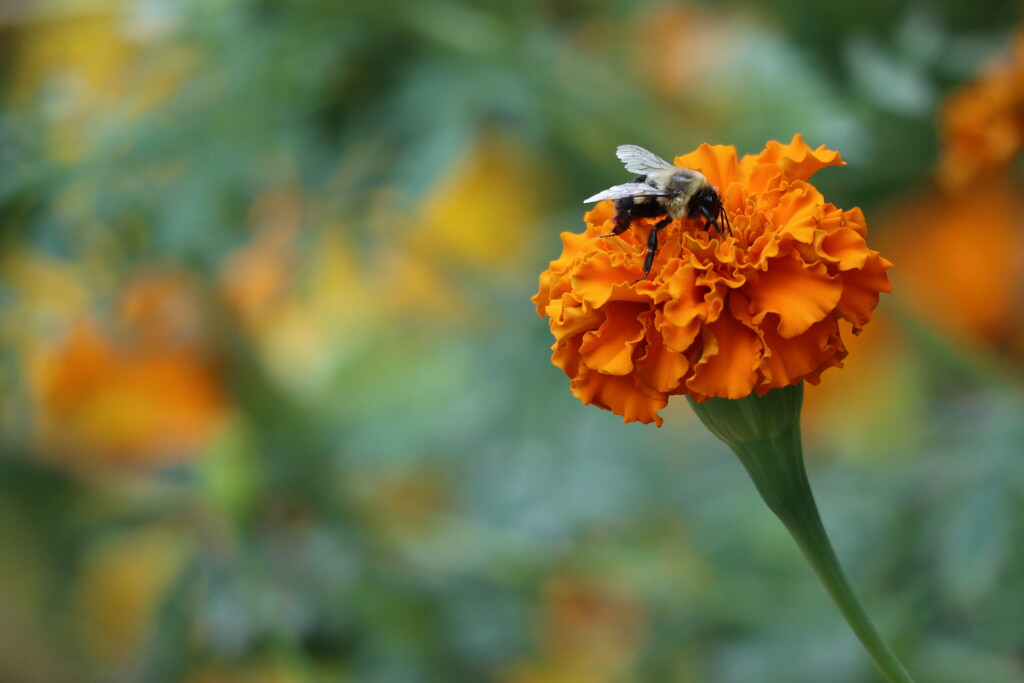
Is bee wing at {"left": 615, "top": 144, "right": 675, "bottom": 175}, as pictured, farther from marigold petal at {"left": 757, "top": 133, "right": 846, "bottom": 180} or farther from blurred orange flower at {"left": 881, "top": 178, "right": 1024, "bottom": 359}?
blurred orange flower at {"left": 881, "top": 178, "right": 1024, "bottom": 359}

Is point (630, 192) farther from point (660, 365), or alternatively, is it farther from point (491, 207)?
point (491, 207)

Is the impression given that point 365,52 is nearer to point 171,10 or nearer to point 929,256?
point 171,10

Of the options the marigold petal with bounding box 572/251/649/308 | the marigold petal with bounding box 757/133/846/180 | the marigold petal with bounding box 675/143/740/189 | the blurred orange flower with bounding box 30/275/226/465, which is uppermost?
the blurred orange flower with bounding box 30/275/226/465

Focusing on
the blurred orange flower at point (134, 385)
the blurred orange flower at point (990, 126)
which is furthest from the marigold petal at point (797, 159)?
the blurred orange flower at point (134, 385)

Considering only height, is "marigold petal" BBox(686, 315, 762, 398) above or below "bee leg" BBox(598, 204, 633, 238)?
below

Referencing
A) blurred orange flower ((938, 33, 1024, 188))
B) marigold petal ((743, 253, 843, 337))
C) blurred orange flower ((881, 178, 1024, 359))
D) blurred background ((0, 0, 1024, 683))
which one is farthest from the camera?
blurred orange flower ((881, 178, 1024, 359))

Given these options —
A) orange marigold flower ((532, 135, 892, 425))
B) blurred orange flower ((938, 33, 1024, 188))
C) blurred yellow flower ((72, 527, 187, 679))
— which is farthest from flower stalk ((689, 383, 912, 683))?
blurred yellow flower ((72, 527, 187, 679))

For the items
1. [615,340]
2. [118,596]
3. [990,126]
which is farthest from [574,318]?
[118,596]

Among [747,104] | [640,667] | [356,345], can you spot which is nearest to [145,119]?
[356,345]
